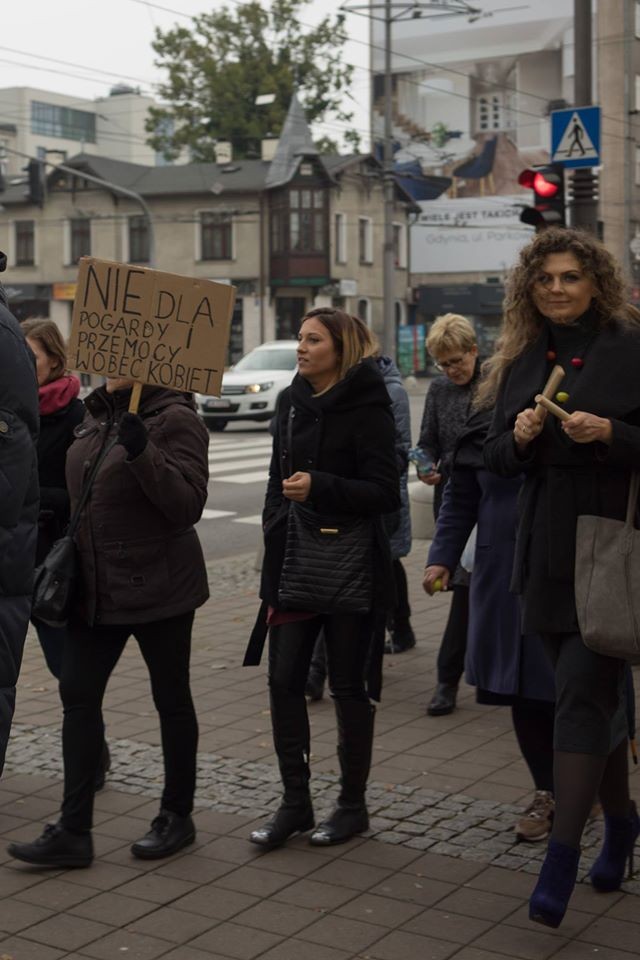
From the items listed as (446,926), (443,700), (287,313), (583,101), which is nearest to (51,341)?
(443,700)

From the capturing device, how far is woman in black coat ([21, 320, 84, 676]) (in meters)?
5.57

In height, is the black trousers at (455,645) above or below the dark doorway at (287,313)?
below

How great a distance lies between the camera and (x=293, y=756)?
201 inches

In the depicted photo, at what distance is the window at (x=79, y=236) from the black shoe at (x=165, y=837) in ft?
169

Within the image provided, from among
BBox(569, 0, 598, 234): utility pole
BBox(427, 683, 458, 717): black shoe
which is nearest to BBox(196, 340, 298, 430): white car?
BBox(569, 0, 598, 234): utility pole

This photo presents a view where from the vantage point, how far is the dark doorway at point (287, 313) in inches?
2106

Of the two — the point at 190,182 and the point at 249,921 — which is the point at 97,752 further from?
the point at 190,182

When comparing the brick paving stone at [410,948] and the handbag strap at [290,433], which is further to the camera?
the handbag strap at [290,433]

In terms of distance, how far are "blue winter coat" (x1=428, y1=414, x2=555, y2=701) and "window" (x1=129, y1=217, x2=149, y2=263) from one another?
49653mm

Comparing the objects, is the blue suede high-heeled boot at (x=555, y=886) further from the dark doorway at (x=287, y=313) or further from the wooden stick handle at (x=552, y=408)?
the dark doorway at (x=287, y=313)

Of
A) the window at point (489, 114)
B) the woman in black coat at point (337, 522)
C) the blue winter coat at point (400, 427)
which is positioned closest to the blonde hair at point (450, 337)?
the blue winter coat at point (400, 427)

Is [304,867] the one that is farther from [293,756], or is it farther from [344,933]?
[344,933]

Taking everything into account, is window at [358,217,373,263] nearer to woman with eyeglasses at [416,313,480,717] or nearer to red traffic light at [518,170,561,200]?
red traffic light at [518,170,561,200]

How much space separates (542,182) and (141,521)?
656 cm
